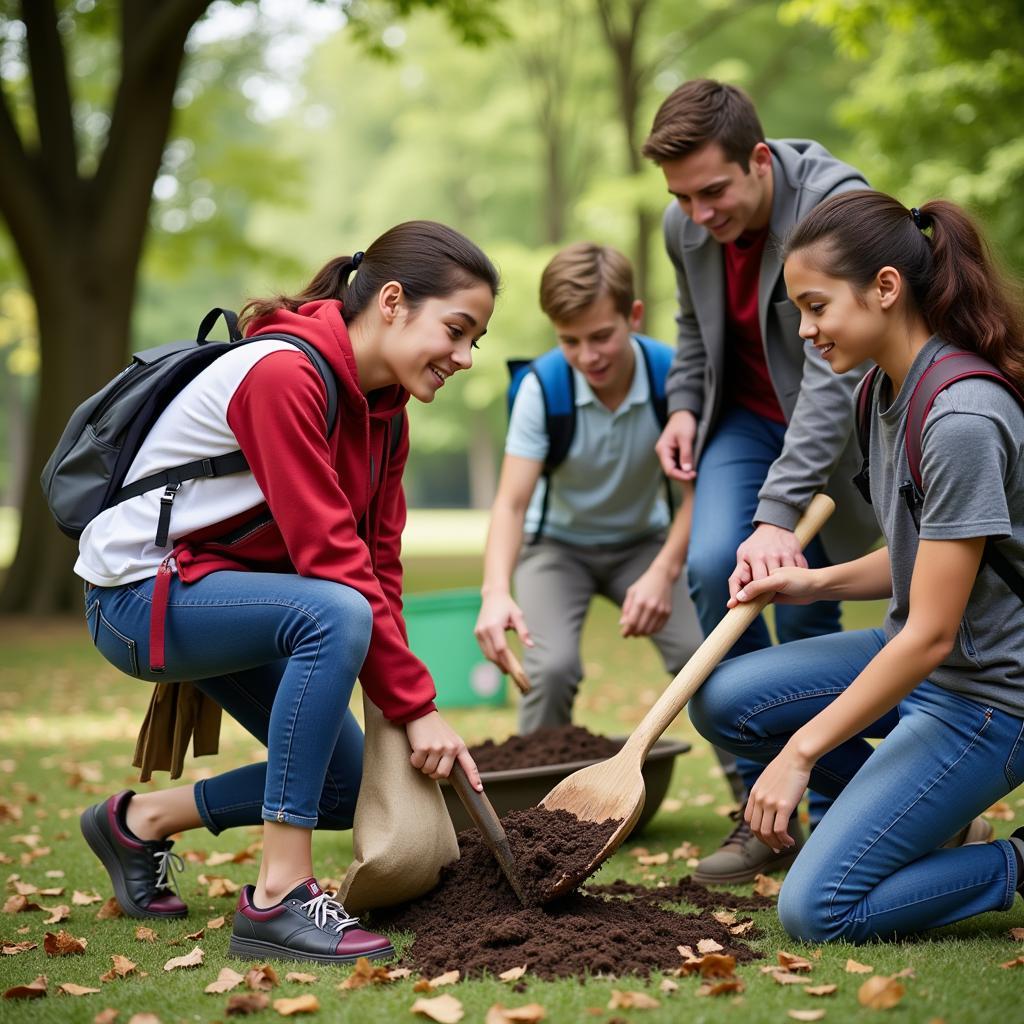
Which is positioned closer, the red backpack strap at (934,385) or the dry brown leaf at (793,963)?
the dry brown leaf at (793,963)

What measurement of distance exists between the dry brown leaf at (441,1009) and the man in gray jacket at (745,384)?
150cm

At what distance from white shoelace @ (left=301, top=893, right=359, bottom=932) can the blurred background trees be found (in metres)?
1.66

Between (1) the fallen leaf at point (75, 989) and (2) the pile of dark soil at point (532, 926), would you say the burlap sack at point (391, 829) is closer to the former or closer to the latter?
(2) the pile of dark soil at point (532, 926)

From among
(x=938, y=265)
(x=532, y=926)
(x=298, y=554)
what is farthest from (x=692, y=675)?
(x=938, y=265)

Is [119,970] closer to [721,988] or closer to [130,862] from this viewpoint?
[130,862]

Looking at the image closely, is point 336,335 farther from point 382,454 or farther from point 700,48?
point 700,48

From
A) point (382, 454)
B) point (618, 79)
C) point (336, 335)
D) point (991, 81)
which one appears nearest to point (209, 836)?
point (382, 454)

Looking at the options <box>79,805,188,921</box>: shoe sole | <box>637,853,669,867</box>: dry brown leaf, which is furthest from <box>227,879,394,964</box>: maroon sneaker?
<box>637,853,669,867</box>: dry brown leaf

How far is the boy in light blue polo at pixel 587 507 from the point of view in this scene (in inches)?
186

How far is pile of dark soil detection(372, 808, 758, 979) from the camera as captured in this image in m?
2.90

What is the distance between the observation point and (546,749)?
15.3 ft

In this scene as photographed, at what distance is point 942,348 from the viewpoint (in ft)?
10.3

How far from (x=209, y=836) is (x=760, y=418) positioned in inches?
103

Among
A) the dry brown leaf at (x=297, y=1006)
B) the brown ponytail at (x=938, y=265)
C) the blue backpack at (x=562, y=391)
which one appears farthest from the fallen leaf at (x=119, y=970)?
the blue backpack at (x=562, y=391)
